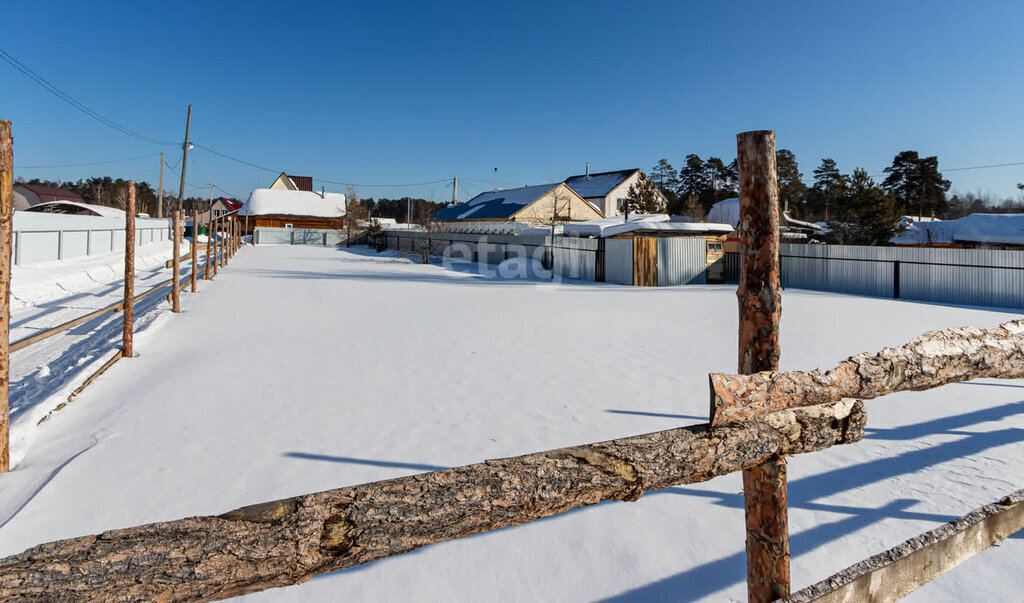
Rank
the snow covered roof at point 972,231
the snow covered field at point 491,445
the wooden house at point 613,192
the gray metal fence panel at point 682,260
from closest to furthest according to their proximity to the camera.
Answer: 1. the snow covered field at point 491,445
2. the gray metal fence panel at point 682,260
3. the snow covered roof at point 972,231
4. the wooden house at point 613,192

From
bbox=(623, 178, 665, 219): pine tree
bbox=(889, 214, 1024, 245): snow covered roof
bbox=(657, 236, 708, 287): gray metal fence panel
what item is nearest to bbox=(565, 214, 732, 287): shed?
bbox=(657, 236, 708, 287): gray metal fence panel

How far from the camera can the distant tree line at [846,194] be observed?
2762cm

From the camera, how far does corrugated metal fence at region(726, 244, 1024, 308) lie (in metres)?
14.8

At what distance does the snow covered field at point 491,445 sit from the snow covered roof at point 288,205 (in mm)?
47239

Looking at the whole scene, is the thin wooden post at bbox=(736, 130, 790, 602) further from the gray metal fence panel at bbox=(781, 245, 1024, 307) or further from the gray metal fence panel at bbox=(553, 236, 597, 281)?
the gray metal fence panel at bbox=(553, 236, 597, 281)

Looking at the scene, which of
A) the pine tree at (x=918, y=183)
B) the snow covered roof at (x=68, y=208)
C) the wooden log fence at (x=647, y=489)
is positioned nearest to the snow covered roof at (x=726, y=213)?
the pine tree at (x=918, y=183)

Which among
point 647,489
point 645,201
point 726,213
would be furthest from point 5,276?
point 726,213

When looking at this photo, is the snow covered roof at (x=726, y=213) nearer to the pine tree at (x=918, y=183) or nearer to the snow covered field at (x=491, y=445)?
the pine tree at (x=918, y=183)

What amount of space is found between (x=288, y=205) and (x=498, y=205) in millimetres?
25024

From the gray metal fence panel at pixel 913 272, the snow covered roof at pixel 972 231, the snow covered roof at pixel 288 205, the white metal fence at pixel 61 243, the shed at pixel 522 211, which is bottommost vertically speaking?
the gray metal fence panel at pixel 913 272

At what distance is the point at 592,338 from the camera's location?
961 centimetres

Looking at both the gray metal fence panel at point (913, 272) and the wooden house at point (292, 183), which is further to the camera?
the wooden house at point (292, 183)

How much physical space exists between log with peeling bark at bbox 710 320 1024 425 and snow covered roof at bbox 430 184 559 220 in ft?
117

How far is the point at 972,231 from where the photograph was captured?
31359 millimetres
